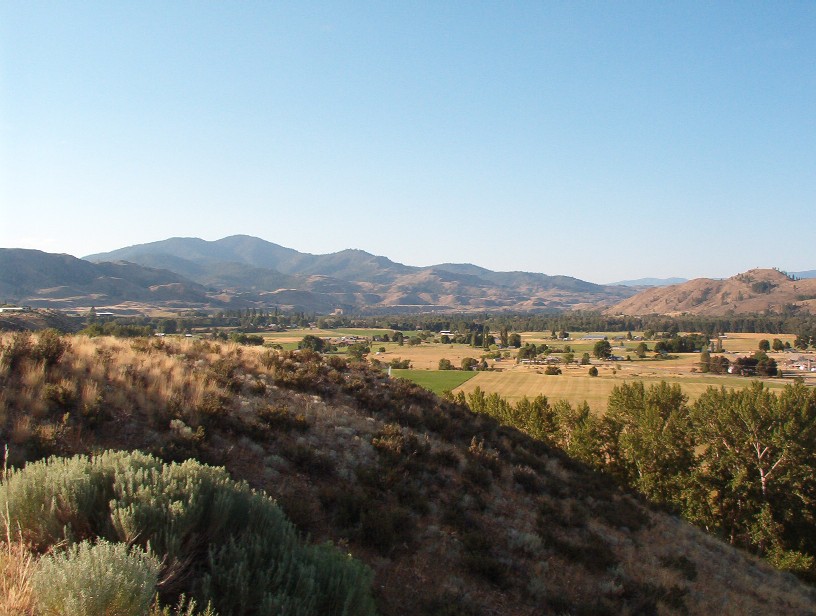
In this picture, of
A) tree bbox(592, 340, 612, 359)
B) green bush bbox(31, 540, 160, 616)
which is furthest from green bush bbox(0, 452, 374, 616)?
tree bbox(592, 340, 612, 359)

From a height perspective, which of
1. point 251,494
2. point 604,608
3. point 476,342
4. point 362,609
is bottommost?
point 476,342

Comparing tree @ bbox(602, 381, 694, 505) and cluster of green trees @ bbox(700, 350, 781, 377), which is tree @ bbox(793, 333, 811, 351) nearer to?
cluster of green trees @ bbox(700, 350, 781, 377)

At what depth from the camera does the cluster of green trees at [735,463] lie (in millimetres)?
33438

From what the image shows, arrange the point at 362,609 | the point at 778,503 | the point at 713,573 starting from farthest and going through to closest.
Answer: the point at 778,503, the point at 713,573, the point at 362,609

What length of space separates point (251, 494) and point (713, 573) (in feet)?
45.7

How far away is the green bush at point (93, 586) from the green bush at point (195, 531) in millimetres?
620

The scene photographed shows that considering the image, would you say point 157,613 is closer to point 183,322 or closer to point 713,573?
point 713,573

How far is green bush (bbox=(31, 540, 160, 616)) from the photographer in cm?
383

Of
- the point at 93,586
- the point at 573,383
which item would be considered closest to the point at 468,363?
the point at 573,383

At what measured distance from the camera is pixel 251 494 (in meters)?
6.50

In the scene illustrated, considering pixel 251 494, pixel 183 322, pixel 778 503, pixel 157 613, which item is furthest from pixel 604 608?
pixel 183 322

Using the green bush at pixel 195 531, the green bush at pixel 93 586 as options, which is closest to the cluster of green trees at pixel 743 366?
the green bush at pixel 195 531

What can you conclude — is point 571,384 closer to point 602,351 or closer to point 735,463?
point 602,351

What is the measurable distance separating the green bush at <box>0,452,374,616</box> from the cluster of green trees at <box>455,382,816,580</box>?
32446 millimetres
